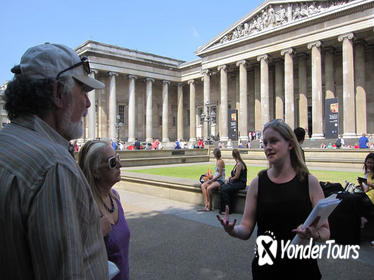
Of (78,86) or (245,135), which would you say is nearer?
(78,86)

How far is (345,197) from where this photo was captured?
18.1ft

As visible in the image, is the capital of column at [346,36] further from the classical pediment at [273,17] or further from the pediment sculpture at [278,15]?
the pediment sculpture at [278,15]

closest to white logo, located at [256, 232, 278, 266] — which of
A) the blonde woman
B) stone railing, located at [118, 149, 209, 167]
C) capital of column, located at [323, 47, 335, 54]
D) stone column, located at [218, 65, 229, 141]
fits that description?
the blonde woman

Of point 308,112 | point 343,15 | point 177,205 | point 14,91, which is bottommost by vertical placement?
point 177,205

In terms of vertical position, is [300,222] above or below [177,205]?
above

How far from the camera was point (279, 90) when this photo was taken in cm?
3750

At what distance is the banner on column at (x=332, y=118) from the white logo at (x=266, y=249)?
1083 inches

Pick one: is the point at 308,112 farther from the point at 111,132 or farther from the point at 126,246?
the point at 126,246

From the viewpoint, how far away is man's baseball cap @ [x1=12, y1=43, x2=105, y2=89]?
1396mm

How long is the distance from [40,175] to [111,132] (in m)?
41.5

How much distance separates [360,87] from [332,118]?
263 inches

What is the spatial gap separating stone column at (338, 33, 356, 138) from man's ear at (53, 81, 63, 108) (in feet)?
102

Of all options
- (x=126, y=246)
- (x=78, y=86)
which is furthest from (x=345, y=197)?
(x=78, y=86)

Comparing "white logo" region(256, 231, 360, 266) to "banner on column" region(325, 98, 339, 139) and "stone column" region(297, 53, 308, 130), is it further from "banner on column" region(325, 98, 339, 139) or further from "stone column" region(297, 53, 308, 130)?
"stone column" region(297, 53, 308, 130)
